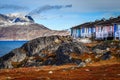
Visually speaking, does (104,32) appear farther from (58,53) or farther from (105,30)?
(58,53)

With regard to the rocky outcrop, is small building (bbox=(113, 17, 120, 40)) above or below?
above

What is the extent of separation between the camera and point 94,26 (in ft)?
568

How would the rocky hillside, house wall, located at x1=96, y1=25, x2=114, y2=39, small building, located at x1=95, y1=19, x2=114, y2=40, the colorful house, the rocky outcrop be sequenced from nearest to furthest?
1. the rocky hillside
2. the rocky outcrop
3. the colorful house
4. small building, located at x1=95, y1=19, x2=114, y2=40
5. house wall, located at x1=96, y1=25, x2=114, y2=39

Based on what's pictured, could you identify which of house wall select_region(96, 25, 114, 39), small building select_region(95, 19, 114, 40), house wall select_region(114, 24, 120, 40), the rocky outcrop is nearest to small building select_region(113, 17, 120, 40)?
house wall select_region(114, 24, 120, 40)

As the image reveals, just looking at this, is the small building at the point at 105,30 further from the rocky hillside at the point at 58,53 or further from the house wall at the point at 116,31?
the rocky hillside at the point at 58,53

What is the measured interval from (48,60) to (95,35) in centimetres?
7818

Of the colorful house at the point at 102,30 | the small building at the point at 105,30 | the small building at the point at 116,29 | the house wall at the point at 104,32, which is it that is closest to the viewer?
the small building at the point at 116,29

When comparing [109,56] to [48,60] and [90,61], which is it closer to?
[90,61]

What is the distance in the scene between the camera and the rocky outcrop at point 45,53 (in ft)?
307

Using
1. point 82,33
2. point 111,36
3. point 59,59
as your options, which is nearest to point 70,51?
point 59,59

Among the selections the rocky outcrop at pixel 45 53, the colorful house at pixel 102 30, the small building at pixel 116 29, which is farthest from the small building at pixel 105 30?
the rocky outcrop at pixel 45 53

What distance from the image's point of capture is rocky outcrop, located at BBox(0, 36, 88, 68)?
93.5 m

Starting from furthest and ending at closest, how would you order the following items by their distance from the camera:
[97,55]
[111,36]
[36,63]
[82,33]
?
[82,33] → [111,36] → [36,63] → [97,55]

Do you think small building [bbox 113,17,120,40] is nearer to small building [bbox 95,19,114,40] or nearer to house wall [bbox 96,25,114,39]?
small building [bbox 95,19,114,40]
